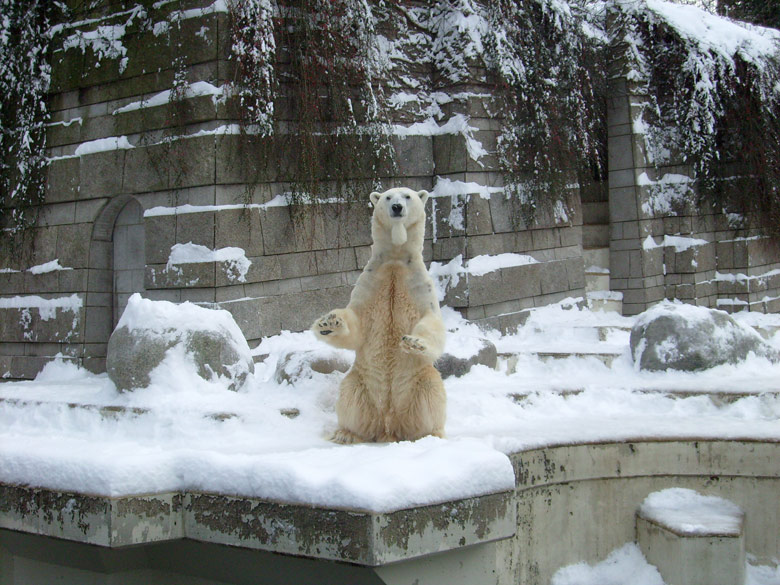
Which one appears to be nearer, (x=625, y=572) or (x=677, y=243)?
(x=625, y=572)

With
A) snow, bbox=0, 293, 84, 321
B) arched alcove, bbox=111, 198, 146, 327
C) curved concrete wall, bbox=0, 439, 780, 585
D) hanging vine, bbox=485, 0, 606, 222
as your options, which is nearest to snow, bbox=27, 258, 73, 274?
snow, bbox=0, 293, 84, 321

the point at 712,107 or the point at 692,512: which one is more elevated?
the point at 712,107

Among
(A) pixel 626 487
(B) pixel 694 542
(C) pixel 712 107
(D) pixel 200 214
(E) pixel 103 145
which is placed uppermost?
(C) pixel 712 107

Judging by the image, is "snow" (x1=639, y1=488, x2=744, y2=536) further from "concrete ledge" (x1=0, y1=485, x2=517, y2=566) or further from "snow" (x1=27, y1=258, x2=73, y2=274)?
"snow" (x1=27, y1=258, x2=73, y2=274)

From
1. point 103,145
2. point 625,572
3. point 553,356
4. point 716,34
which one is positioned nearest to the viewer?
point 625,572

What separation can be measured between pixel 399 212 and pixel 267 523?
1.72 m

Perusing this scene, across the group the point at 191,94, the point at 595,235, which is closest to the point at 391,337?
the point at 191,94

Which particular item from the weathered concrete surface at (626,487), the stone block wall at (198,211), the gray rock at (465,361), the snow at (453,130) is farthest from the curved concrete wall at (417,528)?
the snow at (453,130)

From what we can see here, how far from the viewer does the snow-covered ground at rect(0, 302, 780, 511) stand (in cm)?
361

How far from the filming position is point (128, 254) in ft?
23.2

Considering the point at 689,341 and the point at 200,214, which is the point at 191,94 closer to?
the point at 200,214

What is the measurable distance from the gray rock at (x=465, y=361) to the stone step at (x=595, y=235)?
12.2 feet

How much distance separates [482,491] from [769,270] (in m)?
7.69

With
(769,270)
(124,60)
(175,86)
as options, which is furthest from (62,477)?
(769,270)
